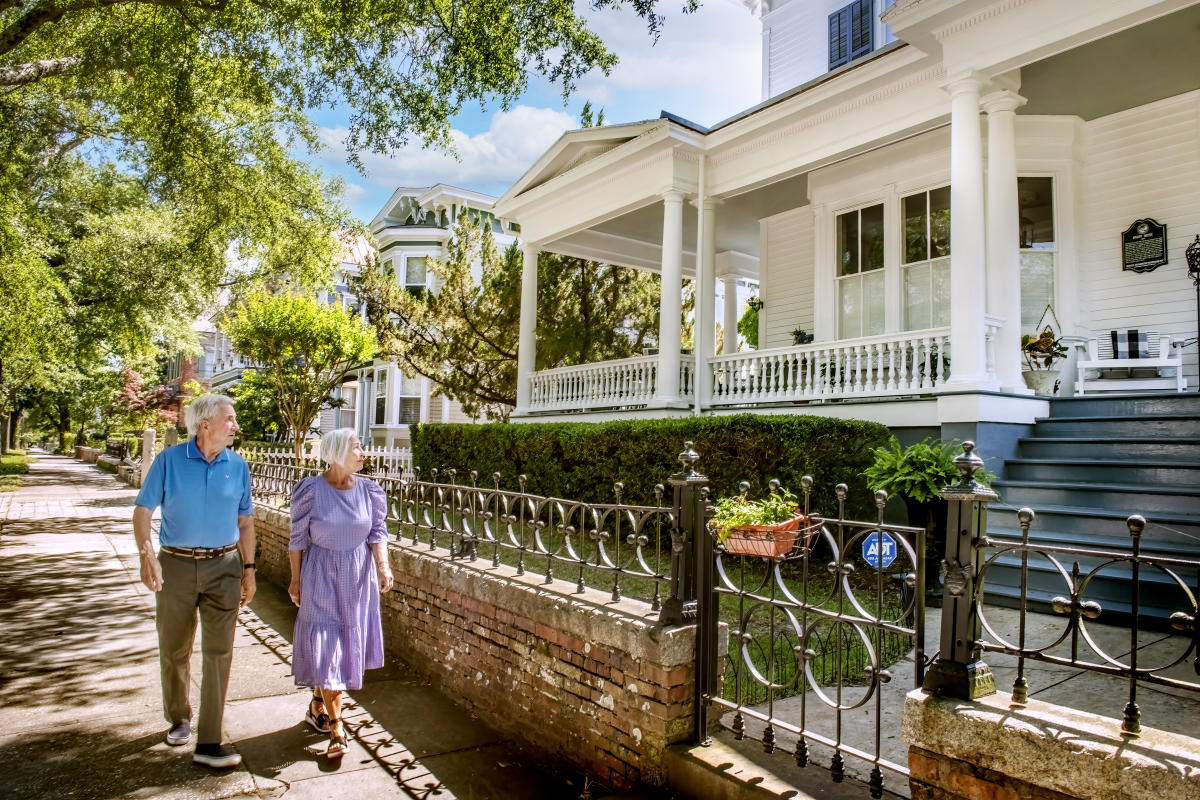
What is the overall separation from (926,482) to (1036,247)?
497 centimetres

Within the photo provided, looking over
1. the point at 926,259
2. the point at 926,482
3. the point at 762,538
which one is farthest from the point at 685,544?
the point at 926,259

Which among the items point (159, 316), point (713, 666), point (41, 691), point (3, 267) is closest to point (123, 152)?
point (159, 316)

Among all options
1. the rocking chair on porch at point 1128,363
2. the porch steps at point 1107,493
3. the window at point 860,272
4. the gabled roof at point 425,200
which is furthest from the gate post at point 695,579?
the gabled roof at point 425,200

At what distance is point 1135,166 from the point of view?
9.02m

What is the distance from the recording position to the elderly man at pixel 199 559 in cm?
415

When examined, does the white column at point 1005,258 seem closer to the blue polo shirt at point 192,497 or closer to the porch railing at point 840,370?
the porch railing at point 840,370

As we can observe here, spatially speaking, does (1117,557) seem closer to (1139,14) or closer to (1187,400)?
(1187,400)

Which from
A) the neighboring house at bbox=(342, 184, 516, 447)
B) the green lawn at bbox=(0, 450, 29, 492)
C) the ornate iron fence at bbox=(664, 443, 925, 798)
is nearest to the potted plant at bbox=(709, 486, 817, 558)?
the ornate iron fence at bbox=(664, 443, 925, 798)

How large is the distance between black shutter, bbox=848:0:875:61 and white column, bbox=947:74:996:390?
7.84m

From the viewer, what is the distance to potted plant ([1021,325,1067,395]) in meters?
8.46

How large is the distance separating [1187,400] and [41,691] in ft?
31.5

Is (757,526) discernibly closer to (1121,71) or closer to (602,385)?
(1121,71)

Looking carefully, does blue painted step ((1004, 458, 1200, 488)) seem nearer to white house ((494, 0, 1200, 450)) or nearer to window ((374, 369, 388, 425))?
white house ((494, 0, 1200, 450))

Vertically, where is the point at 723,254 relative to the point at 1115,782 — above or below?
above
